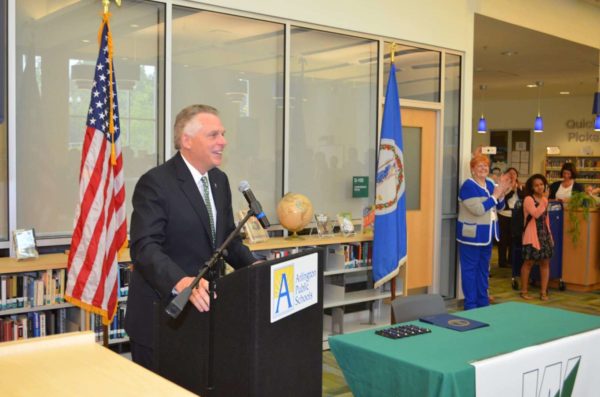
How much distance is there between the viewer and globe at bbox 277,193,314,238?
5836 millimetres

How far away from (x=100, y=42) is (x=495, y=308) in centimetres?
308

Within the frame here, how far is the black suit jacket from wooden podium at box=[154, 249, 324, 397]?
0.26 metres

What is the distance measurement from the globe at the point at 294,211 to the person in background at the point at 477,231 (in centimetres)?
217

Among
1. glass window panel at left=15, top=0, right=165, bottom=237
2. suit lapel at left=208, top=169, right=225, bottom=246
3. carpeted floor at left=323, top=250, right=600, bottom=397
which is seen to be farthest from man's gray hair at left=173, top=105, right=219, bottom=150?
carpeted floor at left=323, top=250, right=600, bottom=397

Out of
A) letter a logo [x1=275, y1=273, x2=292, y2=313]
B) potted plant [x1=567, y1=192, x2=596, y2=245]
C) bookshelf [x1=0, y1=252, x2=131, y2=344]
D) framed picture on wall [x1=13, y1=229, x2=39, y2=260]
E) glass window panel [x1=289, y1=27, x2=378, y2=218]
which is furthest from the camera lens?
potted plant [x1=567, y1=192, x2=596, y2=245]

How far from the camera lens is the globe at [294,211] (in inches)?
230

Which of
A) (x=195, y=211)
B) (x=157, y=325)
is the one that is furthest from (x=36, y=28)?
(x=157, y=325)

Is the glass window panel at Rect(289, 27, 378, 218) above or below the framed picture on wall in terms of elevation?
above

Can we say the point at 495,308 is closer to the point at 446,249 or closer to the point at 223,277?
the point at 223,277

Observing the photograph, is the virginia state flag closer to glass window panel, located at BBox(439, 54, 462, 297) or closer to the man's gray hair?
glass window panel, located at BBox(439, 54, 462, 297)

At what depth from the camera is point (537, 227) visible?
826 cm

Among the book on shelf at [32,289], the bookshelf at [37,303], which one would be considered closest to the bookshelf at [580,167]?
the bookshelf at [37,303]

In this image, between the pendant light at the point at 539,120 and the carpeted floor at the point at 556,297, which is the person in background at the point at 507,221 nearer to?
the carpeted floor at the point at 556,297

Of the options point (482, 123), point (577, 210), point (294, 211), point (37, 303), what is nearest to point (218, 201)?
point (37, 303)
